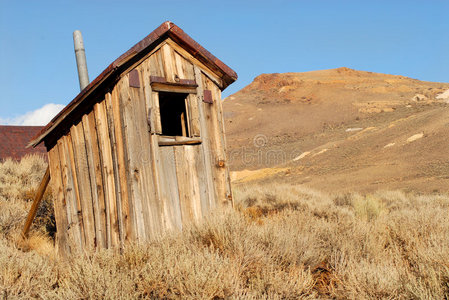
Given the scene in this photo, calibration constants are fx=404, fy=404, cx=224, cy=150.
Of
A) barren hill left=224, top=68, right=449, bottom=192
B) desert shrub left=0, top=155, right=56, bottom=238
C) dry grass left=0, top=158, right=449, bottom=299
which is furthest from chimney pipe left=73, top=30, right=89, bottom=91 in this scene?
barren hill left=224, top=68, right=449, bottom=192

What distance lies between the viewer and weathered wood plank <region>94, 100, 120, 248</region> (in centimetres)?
540

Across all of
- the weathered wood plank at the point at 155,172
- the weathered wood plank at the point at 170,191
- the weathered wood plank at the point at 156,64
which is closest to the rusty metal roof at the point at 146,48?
the weathered wood plank at the point at 156,64

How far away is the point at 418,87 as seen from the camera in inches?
2106

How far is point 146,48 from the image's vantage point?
5453 mm

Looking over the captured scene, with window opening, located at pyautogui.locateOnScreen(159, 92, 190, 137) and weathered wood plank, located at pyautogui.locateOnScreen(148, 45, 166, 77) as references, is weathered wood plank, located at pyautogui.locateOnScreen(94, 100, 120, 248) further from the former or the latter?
window opening, located at pyautogui.locateOnScreen(159, 92, 190, 137)

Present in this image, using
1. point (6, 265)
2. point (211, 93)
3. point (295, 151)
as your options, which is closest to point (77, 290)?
point (6, 265)

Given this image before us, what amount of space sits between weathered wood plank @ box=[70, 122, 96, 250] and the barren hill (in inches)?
458

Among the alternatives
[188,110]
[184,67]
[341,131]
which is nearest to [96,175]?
[188,110]

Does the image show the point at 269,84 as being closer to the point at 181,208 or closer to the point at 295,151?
the point at 295,151

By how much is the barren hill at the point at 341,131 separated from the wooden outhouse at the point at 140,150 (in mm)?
10501

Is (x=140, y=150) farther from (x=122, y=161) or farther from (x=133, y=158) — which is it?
(x=122, y=161)

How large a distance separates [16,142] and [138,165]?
1198 cm

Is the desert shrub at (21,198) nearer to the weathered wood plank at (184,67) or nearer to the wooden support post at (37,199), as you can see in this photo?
the wooden support post at (37,199)

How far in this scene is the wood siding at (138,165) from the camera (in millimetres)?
5242
